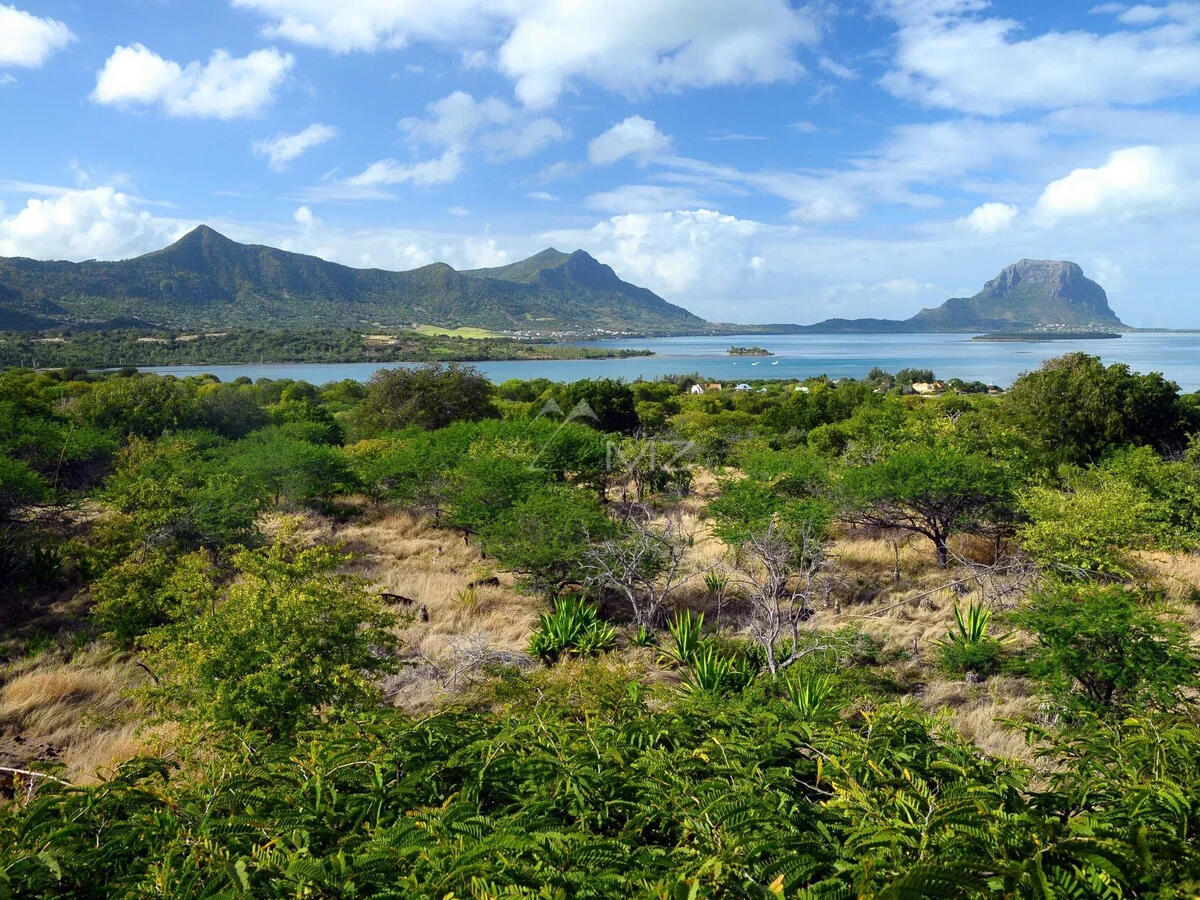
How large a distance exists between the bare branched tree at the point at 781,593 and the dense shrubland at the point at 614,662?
0.13 meters

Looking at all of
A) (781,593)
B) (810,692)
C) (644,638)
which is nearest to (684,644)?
(644,638)

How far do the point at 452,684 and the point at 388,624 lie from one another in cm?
181

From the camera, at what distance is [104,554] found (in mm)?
11422

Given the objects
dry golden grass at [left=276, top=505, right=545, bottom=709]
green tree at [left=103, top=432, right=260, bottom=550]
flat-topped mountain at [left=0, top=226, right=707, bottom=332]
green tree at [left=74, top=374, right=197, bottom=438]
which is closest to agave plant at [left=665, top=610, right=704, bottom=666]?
dry golden grass at [left=276, top=505, right=545, bottom=709]

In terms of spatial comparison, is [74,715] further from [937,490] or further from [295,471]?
[937,490]

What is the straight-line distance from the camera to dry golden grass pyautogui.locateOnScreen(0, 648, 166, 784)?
278 inches

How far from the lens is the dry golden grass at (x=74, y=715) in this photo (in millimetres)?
7066

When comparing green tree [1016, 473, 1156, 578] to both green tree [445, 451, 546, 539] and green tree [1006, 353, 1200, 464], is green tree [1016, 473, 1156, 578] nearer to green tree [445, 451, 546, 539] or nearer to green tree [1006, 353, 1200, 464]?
green tree [1006, 353, 1200, 464]

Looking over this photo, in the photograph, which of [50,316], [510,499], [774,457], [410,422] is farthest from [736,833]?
[50,316]

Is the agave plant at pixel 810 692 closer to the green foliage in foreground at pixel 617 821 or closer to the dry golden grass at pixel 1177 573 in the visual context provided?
the green foliage in foreground at pixel 617 821

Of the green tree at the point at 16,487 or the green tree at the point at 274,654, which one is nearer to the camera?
the green tree at the point at 274,654

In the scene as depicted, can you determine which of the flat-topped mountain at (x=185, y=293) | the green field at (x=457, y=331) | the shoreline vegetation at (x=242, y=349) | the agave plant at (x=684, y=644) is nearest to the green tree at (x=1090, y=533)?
the agave plant at (x=684, y=644)

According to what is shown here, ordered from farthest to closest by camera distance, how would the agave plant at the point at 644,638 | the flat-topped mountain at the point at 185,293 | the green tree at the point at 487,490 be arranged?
1. the flat-topped mountain at the point at 185,293
2. the green tree at the point at 487,490
3. the agave plant at the point at 644,638

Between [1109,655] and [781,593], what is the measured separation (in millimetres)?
4800
